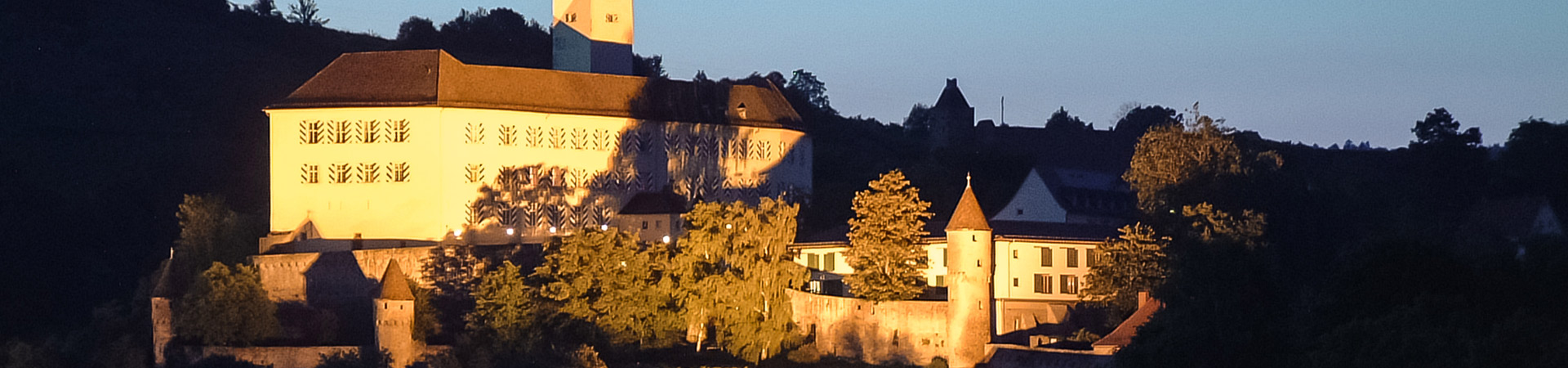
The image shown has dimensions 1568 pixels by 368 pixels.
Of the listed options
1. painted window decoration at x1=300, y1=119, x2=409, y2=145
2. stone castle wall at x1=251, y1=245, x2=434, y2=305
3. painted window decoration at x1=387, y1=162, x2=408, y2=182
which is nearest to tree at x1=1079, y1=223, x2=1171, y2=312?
stone castle wall at x1=251, y1=245, x2=434, y2=305

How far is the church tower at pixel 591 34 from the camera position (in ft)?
267

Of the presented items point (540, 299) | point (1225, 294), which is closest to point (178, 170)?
point (540, 299)

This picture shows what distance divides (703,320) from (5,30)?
69661mm

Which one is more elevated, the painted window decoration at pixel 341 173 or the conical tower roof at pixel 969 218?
the painted window decoration at pixel 341 173

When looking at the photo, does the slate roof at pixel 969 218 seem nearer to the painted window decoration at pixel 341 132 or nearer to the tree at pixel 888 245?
the tree at pixel 888 245

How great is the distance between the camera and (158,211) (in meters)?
105

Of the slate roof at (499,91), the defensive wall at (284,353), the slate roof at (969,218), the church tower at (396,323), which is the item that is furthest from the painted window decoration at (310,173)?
the slate roof at (969,218)

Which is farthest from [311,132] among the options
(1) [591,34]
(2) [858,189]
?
(2) [858,189]

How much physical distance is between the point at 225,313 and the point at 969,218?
19945mm

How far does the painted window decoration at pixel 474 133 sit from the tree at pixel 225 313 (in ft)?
28.7

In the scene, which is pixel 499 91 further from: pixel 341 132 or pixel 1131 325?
pixel 1131 325

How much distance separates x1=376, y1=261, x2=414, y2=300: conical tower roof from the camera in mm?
64375

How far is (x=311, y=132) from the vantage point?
7231 centimetres

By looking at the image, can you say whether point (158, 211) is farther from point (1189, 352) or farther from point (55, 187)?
point (1189, 352)
